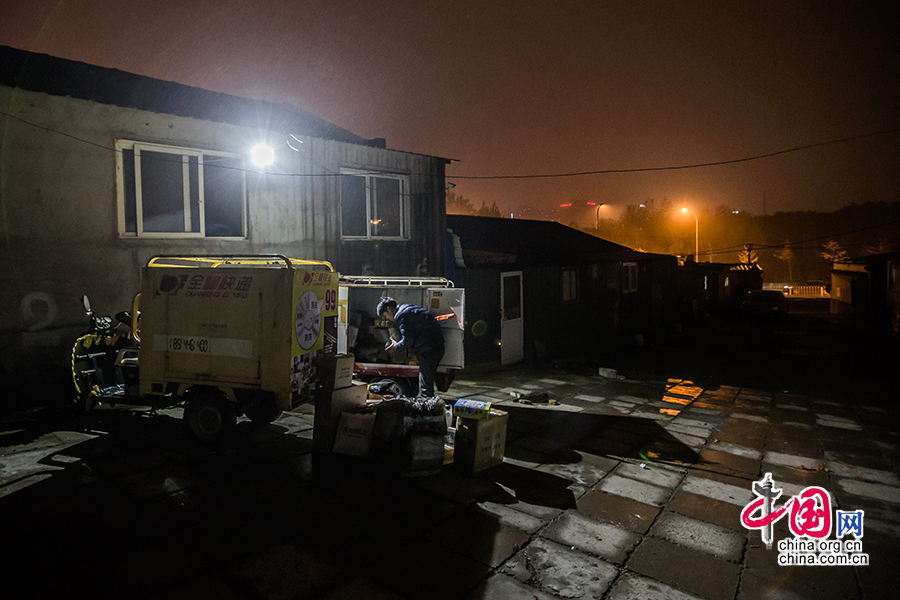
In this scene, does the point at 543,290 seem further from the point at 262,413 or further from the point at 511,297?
the point at 262,413

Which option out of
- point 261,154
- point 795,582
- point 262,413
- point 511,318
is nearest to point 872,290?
point 511,318

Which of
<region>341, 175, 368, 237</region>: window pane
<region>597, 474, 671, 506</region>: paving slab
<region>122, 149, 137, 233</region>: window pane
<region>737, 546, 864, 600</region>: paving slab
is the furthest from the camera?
<region>341, 175, 368, 237</region>: window pane

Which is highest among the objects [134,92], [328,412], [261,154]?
[134,92]

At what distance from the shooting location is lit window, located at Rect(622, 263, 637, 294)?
19906 mm

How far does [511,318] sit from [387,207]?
4.65m

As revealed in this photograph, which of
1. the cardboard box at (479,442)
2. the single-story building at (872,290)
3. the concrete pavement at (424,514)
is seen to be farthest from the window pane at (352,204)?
the single-story building at (872,290)

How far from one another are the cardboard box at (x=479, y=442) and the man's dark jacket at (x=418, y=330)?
207cm

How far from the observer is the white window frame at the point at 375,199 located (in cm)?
1177

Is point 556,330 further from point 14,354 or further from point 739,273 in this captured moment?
point 739,273

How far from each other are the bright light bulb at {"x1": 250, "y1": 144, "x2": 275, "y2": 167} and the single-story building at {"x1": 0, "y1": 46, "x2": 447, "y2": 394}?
10 cm

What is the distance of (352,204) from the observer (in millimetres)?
13375

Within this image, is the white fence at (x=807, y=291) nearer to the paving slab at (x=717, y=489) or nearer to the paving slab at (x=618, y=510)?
the paving slab at (x=717, y=489)

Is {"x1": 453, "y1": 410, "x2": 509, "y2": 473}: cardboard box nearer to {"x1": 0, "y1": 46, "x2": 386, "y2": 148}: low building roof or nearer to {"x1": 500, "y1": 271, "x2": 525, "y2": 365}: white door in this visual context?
{"x1": 500, "y1": 271, "x2": 525, "y2": 365}: white door

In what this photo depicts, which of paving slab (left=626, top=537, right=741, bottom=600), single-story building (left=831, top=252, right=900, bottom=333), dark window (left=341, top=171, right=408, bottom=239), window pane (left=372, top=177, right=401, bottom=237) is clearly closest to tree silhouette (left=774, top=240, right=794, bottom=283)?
single-story building (left=831, top=252, right=900, bottom=333)
